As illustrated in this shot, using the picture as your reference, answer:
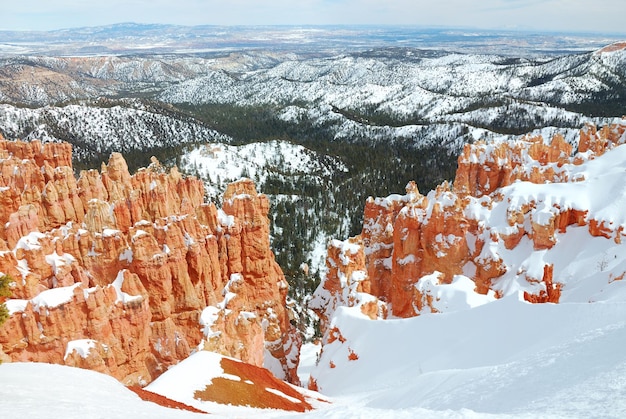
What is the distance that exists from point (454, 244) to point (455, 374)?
22.1 m

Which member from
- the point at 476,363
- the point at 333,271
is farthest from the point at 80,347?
the point at 476,363

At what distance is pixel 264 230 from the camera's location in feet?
116

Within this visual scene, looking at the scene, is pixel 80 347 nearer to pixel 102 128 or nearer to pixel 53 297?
pixel 53 297

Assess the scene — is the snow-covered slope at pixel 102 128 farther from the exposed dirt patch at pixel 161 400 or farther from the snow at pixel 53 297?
the exposed dirt patch at pixel 161 400

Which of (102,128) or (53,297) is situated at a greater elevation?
A: (102,128)

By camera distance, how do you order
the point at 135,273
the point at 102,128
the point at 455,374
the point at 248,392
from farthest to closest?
the point at 102,128, the point at 135,273, the point at 248,392, the point at 455,374

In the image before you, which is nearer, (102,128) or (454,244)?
(454,244)

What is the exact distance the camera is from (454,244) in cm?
3653

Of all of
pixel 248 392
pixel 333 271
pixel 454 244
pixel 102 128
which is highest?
pixel 102 128

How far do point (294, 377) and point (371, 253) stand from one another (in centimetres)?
1519

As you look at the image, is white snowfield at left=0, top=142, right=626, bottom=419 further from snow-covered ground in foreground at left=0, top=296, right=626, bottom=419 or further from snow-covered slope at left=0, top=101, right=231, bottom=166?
snow-covered slope at left=0, top=101, right=231, bottom=166

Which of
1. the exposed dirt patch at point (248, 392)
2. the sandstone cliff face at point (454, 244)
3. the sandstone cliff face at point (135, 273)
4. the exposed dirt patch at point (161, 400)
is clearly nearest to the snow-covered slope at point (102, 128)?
the sandstone cliff face at point (135, 273)

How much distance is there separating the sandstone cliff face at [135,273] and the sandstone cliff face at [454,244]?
7.41 meters

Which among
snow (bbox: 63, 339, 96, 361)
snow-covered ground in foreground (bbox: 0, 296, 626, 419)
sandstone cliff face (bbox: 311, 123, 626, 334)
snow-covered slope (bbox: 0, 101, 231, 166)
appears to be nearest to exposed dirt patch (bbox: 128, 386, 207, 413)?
snow-covered ground in foreground (bbox: 0, 296, 626, 419)
